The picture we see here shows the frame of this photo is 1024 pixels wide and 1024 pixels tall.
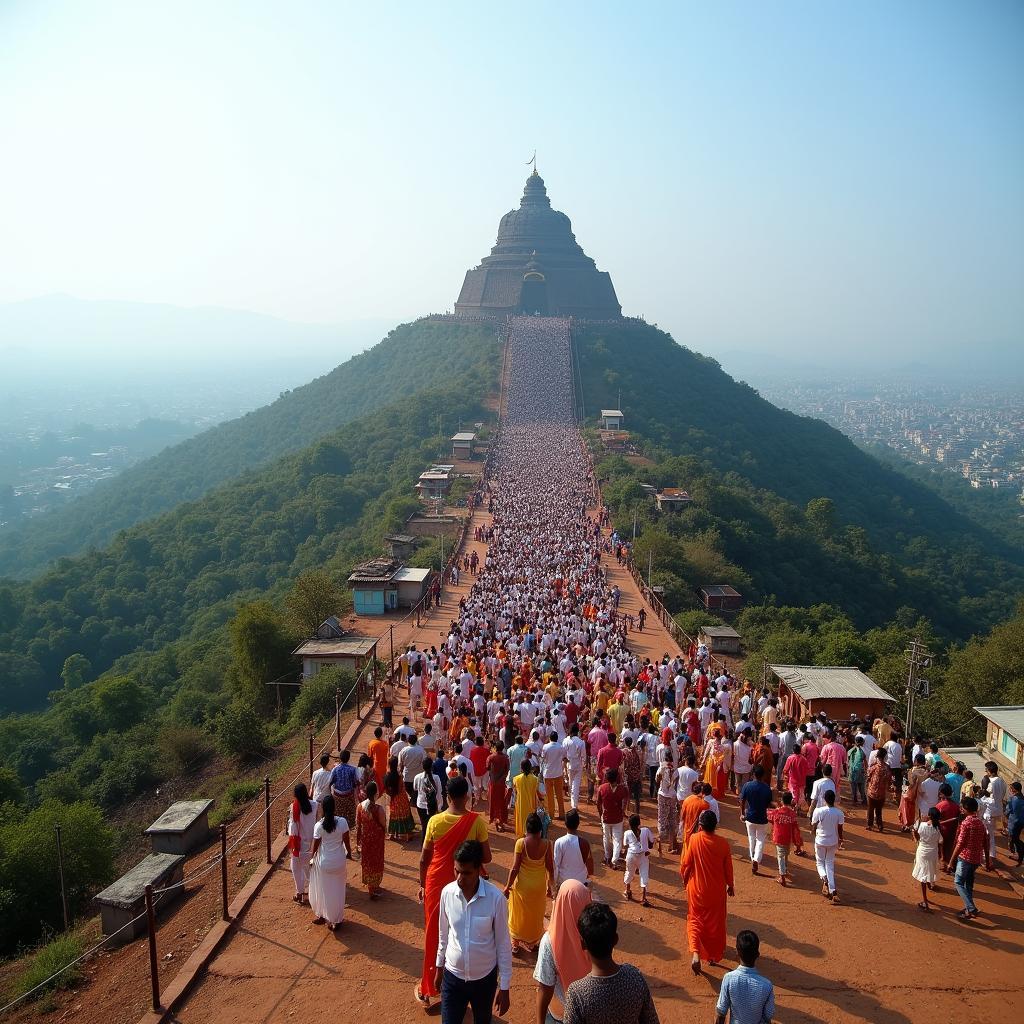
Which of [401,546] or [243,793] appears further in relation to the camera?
[401,546]

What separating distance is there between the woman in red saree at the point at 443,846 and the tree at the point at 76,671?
93.4 ft

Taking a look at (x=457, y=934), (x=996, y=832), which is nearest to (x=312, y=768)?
(x=457, y=934)

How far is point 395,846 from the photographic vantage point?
28.0 ft

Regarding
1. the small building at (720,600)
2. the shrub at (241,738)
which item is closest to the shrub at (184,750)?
the shrub at (241,738)

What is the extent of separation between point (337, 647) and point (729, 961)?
12894 millimetres

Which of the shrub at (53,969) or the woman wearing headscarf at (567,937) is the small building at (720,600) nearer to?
the shrub at (53,969)

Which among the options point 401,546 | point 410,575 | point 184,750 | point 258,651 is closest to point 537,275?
point 401,546

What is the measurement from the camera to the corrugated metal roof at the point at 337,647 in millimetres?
17953

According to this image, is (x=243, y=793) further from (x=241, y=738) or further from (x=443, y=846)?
(x=443, y=846)

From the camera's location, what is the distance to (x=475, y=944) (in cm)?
483

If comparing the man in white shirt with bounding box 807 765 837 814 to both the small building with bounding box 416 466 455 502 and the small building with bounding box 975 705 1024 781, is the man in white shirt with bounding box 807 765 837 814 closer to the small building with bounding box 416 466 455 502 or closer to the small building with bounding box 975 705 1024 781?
the small building with bounding box 975 705 1024 781

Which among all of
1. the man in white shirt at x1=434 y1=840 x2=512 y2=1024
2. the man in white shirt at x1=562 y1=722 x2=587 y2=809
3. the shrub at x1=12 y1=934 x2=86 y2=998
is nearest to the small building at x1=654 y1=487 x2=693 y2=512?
the man in white shirt at x1=562 y1=722 x2=587 y2=809

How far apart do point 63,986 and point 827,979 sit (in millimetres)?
5952

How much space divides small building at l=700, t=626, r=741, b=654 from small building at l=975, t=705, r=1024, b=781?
8.07 m
